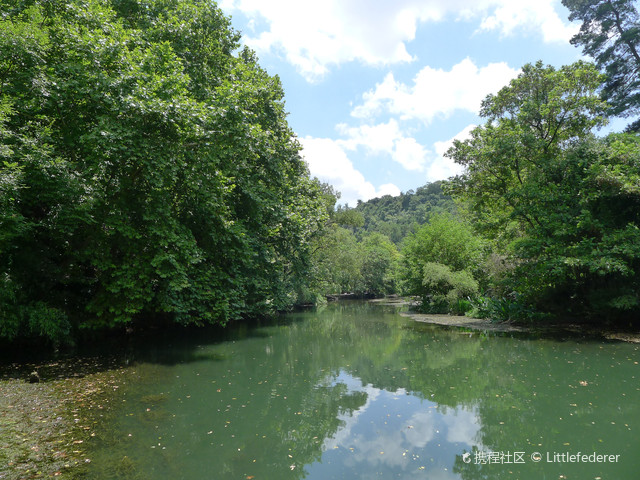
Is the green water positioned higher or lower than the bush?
lower

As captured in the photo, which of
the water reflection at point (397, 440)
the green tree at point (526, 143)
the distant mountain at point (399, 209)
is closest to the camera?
the water reflection at point (397, 440)

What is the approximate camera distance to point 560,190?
15344mm

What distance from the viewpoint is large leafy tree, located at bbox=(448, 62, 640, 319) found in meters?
13.8

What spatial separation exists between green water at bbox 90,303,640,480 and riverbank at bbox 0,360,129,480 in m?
0.34

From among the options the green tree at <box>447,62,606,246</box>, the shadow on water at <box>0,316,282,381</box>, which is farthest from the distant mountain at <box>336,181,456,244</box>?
the shadow on water at <box>0,316,282,381</box>

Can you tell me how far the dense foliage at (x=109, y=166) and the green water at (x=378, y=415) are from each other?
3006 mm

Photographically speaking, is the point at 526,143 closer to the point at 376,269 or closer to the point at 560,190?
the point at 560,190

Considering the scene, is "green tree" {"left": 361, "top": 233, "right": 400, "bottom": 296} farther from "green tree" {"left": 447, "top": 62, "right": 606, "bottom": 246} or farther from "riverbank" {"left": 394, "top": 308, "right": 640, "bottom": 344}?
"green tree" {"left": 447, "top": 62, "right": 606, "bottom": 246}

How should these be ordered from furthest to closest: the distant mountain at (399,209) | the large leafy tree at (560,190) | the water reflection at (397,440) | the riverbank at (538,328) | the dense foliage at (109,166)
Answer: the distant mountain at (399,209), the riverbank at (538,328), the large leafy tree at (560,190), the dense foliage at (109,166), the water reflection at (397,440)

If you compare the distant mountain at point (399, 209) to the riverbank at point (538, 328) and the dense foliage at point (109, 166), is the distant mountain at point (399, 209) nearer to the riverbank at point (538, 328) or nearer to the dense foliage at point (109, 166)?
the riverbank at point (538, 328)

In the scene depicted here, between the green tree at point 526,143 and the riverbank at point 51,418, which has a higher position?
the green tree at point 526,143

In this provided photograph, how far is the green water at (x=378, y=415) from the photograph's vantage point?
17.0 ft

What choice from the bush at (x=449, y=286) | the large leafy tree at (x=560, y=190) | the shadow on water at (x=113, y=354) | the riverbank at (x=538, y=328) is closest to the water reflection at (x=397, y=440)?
the shadow on water at (x=113, y=354)

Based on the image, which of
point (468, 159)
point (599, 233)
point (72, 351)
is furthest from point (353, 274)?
point (72, 351)
